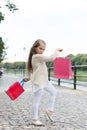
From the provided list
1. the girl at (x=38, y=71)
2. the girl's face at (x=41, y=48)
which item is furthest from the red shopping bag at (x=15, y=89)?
the girl's face at (x=41, y=48)

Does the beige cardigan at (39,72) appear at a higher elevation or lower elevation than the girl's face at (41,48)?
lower

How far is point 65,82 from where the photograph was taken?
22.7 metres

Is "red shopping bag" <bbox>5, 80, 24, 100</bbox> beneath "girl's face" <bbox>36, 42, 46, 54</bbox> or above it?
beneath

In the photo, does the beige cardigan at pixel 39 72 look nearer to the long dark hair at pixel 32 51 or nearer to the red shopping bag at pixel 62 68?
the long dark hair at pixel 32 51

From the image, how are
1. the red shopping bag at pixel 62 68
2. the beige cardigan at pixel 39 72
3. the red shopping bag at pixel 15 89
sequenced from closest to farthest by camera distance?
the beige cardigan at pixel 39 72, the red shopping bag at pixel 62 68, the red shopping bag at pixel 15 89

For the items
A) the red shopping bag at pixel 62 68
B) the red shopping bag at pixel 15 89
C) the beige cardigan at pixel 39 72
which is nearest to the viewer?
the beige cardigan at pixel 39 72

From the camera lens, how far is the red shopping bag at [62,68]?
7543 mm

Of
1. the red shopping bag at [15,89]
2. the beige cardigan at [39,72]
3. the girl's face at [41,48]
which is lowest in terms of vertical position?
the red shopping bag at [15,89]

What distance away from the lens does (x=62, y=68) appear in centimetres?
761

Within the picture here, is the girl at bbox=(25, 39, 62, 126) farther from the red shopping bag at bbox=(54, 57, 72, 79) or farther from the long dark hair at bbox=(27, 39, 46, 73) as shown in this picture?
the red shopping bag at bbox=(54, 57, 72, 79)

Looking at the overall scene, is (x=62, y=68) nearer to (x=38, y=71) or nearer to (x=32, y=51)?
(x=38, y=71)

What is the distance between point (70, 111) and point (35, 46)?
2.74 meters

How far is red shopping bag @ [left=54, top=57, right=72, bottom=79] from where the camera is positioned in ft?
24.7

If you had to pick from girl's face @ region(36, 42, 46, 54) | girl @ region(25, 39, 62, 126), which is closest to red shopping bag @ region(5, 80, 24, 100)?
girl @ region(25, 39, 62, 126)
